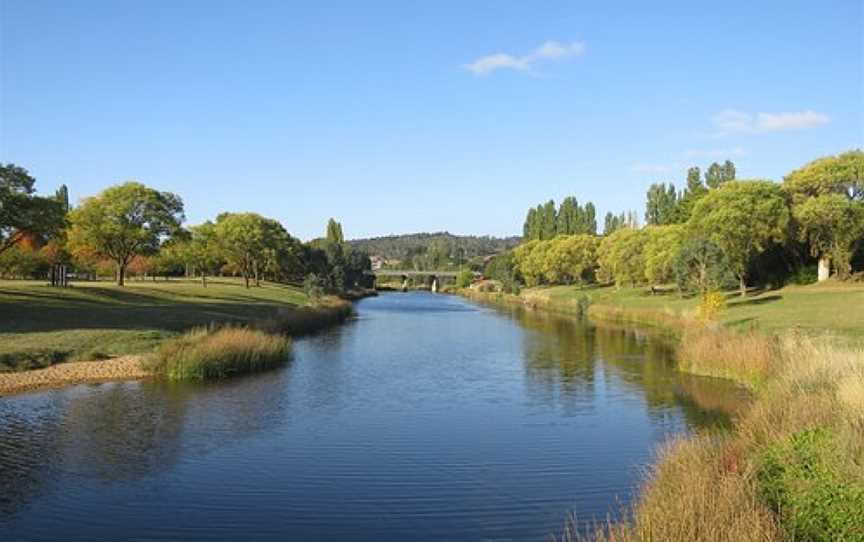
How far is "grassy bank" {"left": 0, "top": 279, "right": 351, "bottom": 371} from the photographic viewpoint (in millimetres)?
36188

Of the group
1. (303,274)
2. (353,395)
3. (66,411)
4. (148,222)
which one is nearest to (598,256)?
(303,274)

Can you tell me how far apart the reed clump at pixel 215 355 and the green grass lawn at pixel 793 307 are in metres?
27.0

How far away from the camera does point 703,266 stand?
61719 mm

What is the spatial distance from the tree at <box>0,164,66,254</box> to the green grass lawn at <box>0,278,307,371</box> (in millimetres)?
4705

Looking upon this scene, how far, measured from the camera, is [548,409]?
2942cm

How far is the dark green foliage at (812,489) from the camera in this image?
11.8m

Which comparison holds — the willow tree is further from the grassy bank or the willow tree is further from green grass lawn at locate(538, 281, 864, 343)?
the grassy bank

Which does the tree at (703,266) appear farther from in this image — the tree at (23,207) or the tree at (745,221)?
the tree at (23,207)

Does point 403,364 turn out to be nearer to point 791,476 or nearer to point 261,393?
point 261,393

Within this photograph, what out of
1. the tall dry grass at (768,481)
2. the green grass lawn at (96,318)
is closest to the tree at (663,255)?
the green grass lawn at (96,318)

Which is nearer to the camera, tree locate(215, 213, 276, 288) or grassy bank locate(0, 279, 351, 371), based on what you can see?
grassy bank locate(0, 279, 351, 371)

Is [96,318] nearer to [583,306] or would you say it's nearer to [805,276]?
[583,306]

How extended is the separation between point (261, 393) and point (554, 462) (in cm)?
1475

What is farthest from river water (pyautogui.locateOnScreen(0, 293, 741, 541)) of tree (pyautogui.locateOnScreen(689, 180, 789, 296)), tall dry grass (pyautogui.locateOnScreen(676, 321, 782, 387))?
tree (pyautogui.locateOnScreen(689, 180, 789, 296))
